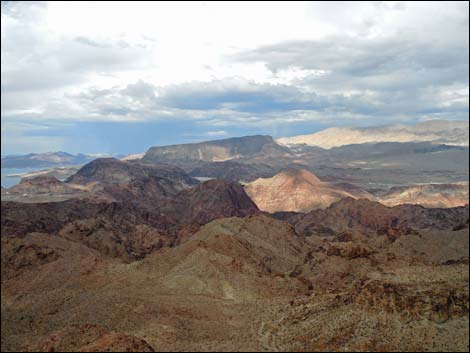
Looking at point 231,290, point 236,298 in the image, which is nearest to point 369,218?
point 231,290

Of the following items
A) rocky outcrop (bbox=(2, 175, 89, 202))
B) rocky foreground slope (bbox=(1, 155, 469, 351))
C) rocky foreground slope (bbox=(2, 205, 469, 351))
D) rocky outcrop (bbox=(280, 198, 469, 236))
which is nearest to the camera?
rocky foreground slope (bbox=(2, 205, 469, 351))

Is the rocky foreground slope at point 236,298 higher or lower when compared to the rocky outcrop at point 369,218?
higher

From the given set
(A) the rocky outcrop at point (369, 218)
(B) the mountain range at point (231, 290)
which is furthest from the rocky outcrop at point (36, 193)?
(A) the rocky outcrop at point (369, 218)

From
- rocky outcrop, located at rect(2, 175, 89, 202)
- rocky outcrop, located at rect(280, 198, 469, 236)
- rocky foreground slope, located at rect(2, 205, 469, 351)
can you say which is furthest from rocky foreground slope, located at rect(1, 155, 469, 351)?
rocky outcrop, located at rect(2, 175, 89, 202)

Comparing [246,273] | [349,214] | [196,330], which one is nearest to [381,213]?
[349,214]

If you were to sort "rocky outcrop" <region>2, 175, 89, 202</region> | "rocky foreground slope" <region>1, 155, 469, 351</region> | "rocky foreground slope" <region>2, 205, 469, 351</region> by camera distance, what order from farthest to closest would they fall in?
"rocky outcrop" <region>2, 175, 89, 202</region> → "rocky foreground slope" <region>1, 155, 469, 351</region> → "rocky foreground slope" <region>2, 205, 469, 351</region>

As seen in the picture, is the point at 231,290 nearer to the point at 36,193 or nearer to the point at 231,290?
the point at 231,290

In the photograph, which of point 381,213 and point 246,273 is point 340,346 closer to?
point 246,273

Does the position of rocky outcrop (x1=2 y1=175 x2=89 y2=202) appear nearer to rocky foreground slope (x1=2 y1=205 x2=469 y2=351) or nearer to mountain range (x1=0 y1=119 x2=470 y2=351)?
mountain range (x1=0 y1=119 x2=470 y2=351)

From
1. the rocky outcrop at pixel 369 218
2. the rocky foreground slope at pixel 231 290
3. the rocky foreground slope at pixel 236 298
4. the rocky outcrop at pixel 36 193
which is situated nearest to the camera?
the rocky foreground slope at pixel 236 298

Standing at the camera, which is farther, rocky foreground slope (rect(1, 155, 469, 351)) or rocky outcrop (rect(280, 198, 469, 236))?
rocky outcrop (rect(280, 198, 469, 236))

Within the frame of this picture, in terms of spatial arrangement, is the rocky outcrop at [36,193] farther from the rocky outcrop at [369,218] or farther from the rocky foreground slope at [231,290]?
the rocky outcrop at [369,218]
